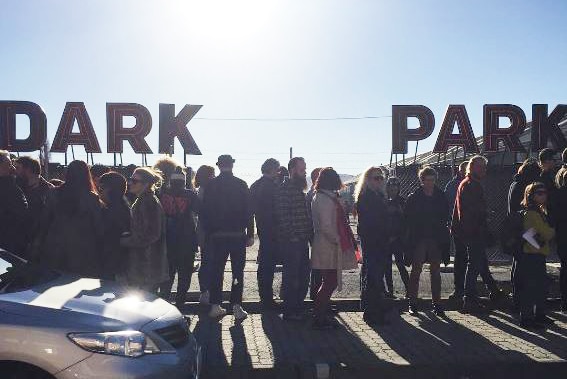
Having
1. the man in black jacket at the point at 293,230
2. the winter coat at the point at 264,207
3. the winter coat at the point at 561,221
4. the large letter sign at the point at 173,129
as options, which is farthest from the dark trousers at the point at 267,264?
the large letter sign at the point at 173,129

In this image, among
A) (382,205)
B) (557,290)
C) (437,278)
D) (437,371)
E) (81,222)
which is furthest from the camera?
(557,290)

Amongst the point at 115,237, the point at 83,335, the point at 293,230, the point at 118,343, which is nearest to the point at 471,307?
the point at 293,230

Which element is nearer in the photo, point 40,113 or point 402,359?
point 402,359

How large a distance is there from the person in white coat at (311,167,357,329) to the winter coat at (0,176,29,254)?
10.4 ft

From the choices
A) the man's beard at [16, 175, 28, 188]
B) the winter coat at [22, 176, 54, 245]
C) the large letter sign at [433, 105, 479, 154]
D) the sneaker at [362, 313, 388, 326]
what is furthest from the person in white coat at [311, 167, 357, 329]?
the large letter sign at [433, 105, 479, 154]

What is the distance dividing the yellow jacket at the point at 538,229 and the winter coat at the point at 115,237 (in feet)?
14.0

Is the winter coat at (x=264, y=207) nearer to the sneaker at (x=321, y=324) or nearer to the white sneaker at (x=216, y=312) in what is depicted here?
the white sneaker at (x=216, y=312)

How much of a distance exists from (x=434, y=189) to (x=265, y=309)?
265 centimetres

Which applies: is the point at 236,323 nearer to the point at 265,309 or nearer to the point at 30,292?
the point at 265,309

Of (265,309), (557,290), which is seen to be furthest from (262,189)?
(557,290)

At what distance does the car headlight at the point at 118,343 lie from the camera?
10.2 feet

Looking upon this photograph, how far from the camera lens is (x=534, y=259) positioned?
601cm

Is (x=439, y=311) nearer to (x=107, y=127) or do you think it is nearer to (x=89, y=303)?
(x=89, y=303)

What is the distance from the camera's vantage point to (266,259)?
716cm
